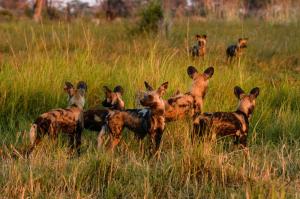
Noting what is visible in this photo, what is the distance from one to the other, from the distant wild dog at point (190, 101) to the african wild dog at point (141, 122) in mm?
371

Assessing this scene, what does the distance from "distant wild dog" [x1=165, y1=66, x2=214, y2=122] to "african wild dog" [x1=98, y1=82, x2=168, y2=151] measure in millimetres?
371

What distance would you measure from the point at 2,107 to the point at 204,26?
11504mm

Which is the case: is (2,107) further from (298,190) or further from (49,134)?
(298,190)

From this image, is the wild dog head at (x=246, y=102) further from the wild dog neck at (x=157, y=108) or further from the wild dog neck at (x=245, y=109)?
the wild dog neck at (x=157, y=108)

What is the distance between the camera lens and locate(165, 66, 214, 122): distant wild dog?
5.00 m

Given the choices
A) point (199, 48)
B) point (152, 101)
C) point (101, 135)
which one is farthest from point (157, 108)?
point (199, 48)

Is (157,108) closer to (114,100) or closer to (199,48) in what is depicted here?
(114,100)

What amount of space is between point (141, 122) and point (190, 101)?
2.19ft

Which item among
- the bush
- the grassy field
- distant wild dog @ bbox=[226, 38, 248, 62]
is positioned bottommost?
the grassy field

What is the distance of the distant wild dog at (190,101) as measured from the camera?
500 centimetres

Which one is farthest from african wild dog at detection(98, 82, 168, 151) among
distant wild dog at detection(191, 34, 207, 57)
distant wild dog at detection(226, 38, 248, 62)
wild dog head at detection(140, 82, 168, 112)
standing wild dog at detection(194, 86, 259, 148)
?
distant wild dog at detection(226, 38, 248, 62)

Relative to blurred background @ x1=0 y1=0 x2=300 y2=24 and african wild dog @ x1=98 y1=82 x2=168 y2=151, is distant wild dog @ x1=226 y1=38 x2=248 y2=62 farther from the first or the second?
african wild dog @ x1=98 y1=82 x2=168 y2=151

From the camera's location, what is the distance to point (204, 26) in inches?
652

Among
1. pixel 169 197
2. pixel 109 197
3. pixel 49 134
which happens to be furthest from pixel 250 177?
pixel 49 134
